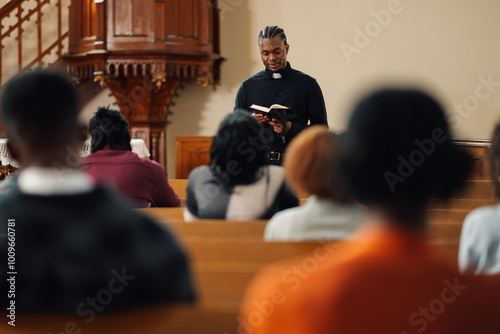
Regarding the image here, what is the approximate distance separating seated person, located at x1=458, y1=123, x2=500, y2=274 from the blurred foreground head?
1.20m

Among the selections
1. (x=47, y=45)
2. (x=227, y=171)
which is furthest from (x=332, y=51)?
(x=227, y=171)

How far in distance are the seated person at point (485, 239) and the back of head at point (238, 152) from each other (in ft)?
4.08

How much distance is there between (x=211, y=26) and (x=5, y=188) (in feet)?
20.6

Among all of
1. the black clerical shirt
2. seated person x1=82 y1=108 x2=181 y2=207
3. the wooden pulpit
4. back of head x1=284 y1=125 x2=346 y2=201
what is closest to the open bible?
the black clerical shirt

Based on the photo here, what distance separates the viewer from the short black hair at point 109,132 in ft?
13.3

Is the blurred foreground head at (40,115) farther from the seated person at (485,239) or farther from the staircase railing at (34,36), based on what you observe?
the staircase railing at (34,36)

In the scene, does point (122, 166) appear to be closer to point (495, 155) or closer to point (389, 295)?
point (495, 155)

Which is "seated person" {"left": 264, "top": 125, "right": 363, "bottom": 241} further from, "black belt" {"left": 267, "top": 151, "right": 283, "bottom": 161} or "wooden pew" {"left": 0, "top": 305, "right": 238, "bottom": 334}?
"black belt" {"left": 267, "top": 151, "right": 283, "bottom": 161}

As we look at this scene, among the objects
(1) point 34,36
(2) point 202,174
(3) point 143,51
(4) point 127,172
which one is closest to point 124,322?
(2) point 202,174

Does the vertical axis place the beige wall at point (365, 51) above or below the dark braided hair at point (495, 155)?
above

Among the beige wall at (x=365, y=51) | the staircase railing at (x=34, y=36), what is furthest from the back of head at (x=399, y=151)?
the staircase railing at (x=34, y=36)

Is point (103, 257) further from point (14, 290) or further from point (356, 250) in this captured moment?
point (356, 250)

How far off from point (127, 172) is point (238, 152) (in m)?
1.03

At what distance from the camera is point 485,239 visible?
79.2 inches
